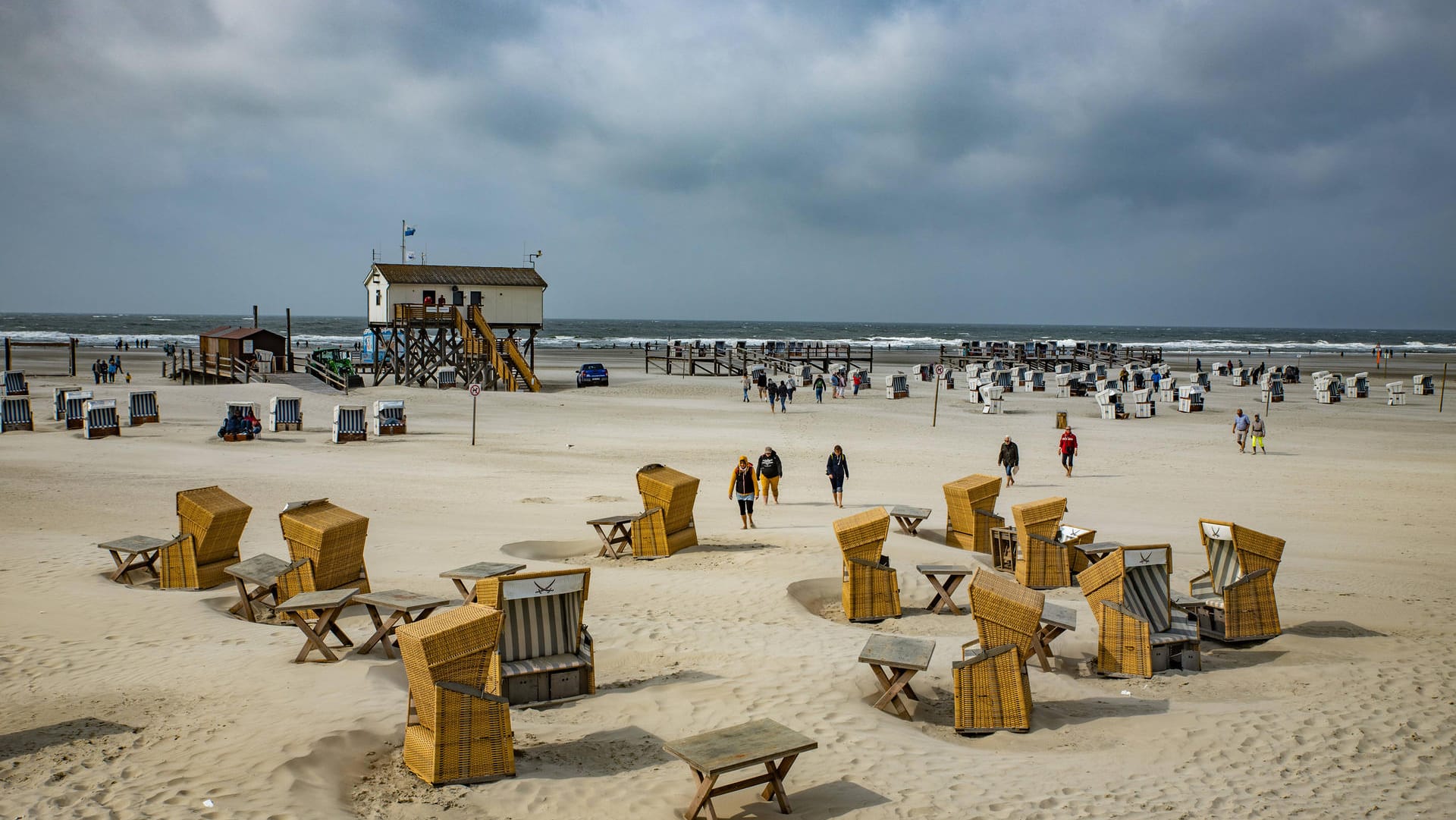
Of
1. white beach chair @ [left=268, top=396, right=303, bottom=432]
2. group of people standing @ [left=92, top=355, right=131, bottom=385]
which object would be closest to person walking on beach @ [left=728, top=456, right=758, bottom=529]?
white beach chair @ [left=268, top=396, right=303, bottom=432]

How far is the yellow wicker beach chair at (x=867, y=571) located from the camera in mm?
10570

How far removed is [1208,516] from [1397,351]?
357ft

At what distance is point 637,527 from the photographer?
13430 millimetres

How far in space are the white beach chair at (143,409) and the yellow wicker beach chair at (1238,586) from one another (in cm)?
2838

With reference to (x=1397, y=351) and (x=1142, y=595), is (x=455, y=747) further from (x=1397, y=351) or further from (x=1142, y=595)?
(x=1397, y=351)

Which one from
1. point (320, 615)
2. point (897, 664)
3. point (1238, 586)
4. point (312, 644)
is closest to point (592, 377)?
point (320, 615)

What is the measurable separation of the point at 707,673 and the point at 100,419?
2308cm

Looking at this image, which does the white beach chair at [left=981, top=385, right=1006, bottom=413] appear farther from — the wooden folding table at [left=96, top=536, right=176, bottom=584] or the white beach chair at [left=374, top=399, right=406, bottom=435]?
the wooden folding table at [left=96, top=536, right=176, bottom=584]

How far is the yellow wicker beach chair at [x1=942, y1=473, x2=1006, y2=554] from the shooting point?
13.8 meters

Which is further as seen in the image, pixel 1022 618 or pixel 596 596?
pixel 596 596

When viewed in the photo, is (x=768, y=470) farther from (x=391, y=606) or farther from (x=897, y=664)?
(x=897, y=664)

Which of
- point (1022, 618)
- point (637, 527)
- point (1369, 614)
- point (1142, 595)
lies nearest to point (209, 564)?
point (637, 527)

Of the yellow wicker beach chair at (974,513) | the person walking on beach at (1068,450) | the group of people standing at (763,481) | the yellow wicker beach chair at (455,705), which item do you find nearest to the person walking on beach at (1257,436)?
the person walking on beach at (1068,450)

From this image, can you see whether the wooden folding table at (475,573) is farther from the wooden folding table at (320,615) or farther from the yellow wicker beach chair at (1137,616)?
the yellow wicker beach chair at (1137,616)
